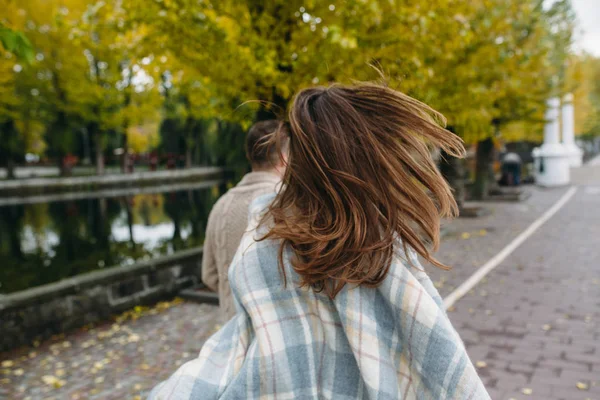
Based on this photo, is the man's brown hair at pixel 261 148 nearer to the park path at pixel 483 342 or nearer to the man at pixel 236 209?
the man at pixel 236 209

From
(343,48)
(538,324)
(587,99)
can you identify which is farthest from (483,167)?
(587,99)


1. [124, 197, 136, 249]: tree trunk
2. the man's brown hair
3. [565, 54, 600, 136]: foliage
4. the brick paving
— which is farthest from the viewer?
[565, 54, 600, 136]: foliage

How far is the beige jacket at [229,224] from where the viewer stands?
3.14 m

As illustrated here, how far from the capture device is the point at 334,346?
4.32ft

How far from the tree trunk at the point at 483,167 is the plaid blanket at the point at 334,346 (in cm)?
1928

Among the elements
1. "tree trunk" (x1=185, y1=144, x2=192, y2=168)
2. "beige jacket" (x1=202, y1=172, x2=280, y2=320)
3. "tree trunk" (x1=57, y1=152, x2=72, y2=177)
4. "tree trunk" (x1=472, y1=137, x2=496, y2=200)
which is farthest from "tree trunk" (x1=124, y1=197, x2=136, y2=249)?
"tree trunk" (x1=185, y1=144, x2=192, y2=168)

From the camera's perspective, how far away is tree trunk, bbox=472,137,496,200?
19.7 meters

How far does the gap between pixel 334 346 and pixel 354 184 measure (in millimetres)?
386

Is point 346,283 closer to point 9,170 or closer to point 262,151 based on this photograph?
point 262,151

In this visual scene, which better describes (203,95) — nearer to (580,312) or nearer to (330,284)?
(580,312)

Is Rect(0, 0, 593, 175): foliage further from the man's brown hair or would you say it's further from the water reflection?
the water reflection

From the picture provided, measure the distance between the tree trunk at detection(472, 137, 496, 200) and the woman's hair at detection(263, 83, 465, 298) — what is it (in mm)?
19174

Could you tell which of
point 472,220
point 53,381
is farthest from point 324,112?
point 472,220

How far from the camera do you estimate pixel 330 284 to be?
1.31 meters
